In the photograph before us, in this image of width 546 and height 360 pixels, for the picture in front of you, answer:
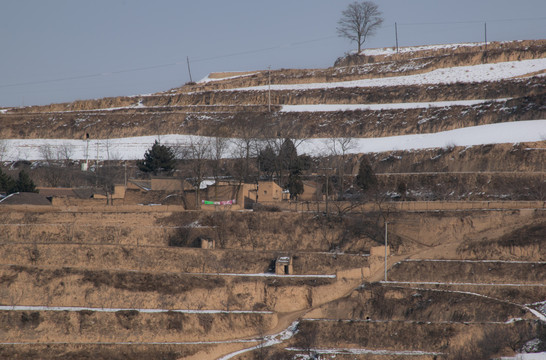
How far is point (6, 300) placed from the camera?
4841cm

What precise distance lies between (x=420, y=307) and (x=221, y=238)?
54.3ft

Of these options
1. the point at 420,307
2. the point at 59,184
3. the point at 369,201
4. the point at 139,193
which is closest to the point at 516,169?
the point at 369,201

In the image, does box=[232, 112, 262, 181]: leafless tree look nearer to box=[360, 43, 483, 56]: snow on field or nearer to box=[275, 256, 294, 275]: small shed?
box=[275, 256, 294, 275]: small shed

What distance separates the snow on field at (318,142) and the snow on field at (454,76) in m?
18.3

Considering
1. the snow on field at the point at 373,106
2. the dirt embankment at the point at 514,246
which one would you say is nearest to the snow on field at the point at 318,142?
the snow on field at the point at 373,106

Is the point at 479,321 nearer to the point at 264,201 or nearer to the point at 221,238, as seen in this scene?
the point at 221,238

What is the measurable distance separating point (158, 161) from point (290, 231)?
21923mm

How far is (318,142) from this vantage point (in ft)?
278

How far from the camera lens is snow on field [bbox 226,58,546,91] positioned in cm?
9756

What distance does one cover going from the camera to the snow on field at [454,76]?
9756cm

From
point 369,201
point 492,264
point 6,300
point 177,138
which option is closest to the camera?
point 6,300

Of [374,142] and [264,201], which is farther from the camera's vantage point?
[374,142]

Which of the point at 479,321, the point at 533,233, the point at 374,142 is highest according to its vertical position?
the point at 374,142

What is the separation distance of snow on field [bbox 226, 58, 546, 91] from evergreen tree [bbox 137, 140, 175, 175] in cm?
3077
